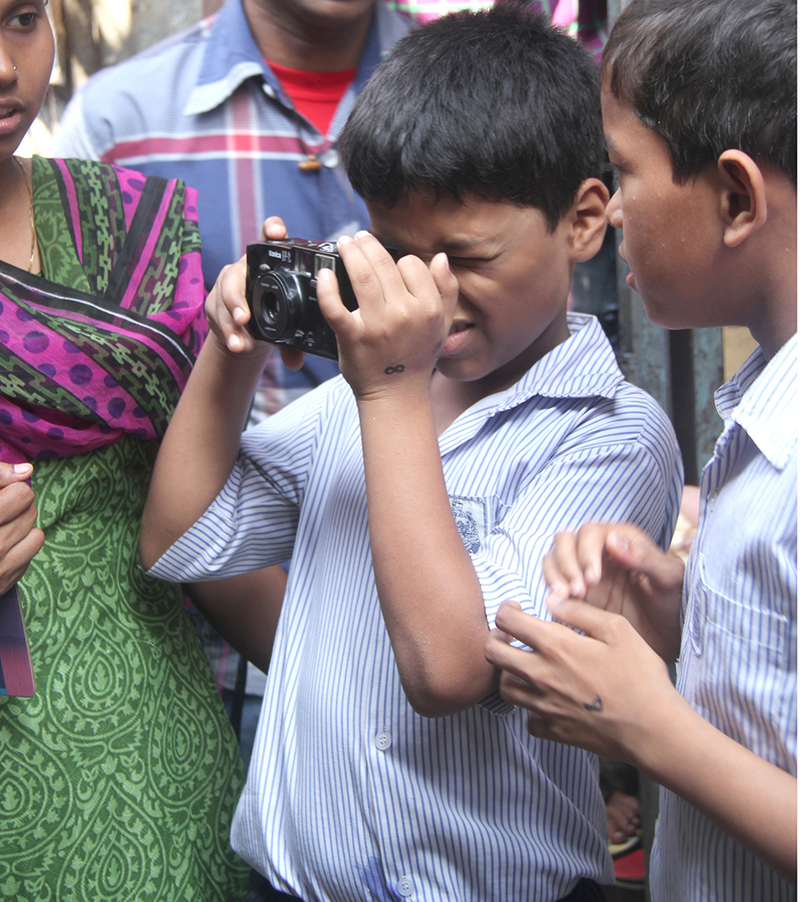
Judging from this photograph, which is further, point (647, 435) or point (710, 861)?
point (647, 435)

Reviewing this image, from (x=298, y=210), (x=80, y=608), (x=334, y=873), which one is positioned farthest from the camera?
(x=298, y=210)

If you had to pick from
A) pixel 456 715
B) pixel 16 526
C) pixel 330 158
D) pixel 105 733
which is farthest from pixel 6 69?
pixel 456 715

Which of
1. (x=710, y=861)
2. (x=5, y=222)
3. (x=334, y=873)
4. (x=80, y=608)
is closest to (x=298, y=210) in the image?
(x=5, y=222)

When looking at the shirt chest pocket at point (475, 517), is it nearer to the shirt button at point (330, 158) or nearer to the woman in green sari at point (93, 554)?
the woman in green sari at point (93, 554)

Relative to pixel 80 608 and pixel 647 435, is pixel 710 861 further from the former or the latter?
pixel 80 608

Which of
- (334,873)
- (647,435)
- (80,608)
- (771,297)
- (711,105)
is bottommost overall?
(334,873)

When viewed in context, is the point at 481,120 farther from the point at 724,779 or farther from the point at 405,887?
the point at 405,887

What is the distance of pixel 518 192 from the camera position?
0.96 meters

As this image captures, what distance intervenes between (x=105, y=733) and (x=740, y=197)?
0.87m

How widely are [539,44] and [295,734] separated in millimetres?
857

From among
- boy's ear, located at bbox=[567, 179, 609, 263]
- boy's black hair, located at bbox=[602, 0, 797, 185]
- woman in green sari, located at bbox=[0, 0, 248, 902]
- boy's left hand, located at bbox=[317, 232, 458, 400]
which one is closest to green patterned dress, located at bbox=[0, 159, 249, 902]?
woman in green sari, located at bbox=[0, 0, 248, 902]

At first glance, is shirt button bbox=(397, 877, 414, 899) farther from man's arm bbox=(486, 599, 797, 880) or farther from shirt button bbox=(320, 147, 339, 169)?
shirt button bbox=(320, 147, 339, 169)

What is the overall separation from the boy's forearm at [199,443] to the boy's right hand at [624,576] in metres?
0.45

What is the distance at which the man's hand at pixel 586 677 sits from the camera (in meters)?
0.69
